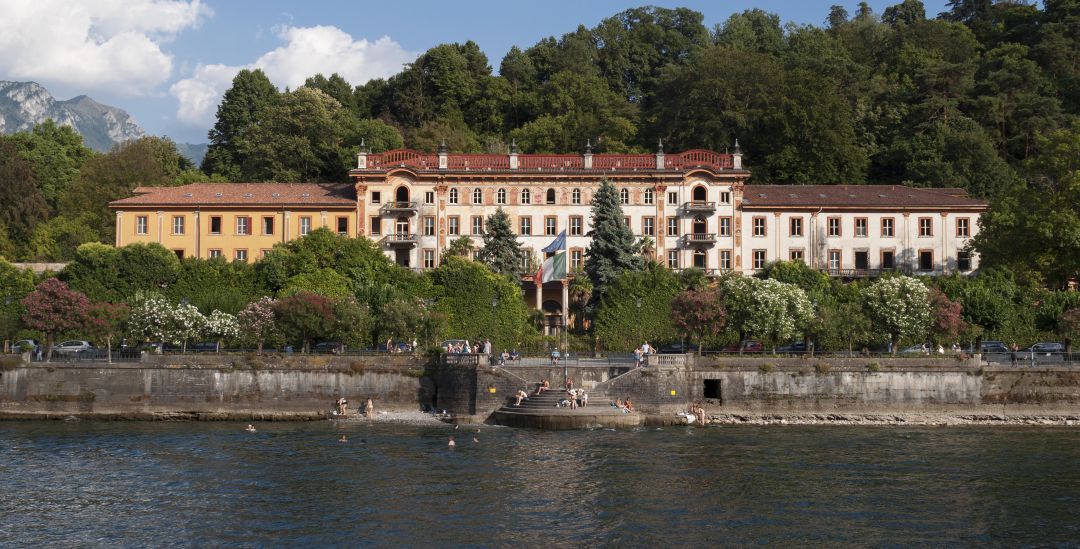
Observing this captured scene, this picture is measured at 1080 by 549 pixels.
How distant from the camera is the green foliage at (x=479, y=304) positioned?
209ft

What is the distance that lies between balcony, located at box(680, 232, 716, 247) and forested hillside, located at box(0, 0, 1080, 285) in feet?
45.1

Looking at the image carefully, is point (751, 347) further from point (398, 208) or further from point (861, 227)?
point (398, 208)

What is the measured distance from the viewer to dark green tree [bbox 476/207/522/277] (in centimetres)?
6975

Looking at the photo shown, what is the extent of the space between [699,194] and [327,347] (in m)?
30.8

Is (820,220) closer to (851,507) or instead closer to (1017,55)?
(1017,55)

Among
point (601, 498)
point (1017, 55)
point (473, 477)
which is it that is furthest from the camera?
point (1017, 55)

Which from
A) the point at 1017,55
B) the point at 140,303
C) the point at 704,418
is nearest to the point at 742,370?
the point at 704,418

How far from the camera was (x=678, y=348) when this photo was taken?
195 ft

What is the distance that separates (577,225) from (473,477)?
127 feet

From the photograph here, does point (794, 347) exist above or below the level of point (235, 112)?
below

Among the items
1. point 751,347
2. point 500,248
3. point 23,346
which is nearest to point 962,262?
point 751,347

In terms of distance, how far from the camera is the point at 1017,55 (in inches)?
3693

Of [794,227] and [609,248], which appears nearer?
[609,248]

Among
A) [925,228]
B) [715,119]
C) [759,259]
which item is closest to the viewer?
[759,259]
